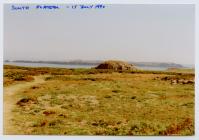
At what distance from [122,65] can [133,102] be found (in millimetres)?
181

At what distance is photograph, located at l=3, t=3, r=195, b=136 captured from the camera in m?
1.67

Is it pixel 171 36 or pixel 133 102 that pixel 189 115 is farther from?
pixel 171 36

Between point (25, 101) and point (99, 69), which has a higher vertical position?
point (99, 69)

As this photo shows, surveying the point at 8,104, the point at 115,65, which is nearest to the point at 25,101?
the point at 8,104

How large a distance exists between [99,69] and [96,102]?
155 millimetres

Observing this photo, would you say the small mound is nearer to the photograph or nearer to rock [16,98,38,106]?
the photograph

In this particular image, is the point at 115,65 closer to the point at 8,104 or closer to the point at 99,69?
the point at 99,69

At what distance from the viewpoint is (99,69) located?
168 cm

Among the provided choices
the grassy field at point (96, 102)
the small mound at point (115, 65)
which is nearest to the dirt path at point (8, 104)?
the grassy field at point (96, 102)

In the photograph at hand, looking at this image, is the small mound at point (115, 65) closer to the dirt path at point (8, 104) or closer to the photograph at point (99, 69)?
the photograph at point (99, 69)

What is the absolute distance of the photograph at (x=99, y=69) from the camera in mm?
1674

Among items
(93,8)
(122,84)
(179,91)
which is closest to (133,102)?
(122,84)

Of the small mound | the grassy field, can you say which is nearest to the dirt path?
the grassy field

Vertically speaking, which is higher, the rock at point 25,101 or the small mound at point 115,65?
the small mound at point 115,65
